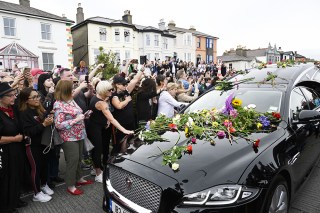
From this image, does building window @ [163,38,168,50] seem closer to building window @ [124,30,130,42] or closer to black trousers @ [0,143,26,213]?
building window @ [124,30,130,42]

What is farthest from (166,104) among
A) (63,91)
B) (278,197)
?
(278,197)

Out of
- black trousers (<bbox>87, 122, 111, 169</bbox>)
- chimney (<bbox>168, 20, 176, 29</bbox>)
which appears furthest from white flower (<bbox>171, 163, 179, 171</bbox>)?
chimney (<bbox>168, 20, 176, 29</bbox>)

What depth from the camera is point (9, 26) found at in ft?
67.0

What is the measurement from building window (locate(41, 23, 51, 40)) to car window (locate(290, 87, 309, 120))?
23.9m

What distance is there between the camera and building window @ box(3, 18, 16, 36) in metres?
20.2

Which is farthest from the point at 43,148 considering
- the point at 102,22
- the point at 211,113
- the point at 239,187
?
the point at 102,22

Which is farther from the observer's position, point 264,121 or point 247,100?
point 247,100

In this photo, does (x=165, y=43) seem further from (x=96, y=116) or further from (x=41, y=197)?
(x=41, y=197)

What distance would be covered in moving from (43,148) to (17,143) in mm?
544

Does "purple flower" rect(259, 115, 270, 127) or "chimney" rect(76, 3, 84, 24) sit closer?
"purple flower" rect(259, 115, 270, 127)

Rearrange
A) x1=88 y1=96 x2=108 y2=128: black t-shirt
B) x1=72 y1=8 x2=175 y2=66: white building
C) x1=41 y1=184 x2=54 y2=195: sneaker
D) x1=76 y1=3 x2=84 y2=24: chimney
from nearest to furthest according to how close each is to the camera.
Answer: x1=41 y1=184 x2=54 y2=195: sneaker → x1=88 y1=96 x2=108 y2=128: black t-shirt → x1=72 y1=8 x2=175 y2=66: white building → x1=76 y1=3 x2=84 y2=24: chimney

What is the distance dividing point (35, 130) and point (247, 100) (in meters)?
3.12

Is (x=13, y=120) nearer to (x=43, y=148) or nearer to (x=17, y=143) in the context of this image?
(x=17, y=143)

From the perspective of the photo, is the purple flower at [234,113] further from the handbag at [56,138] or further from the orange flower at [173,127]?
the handbag at [56,138]
